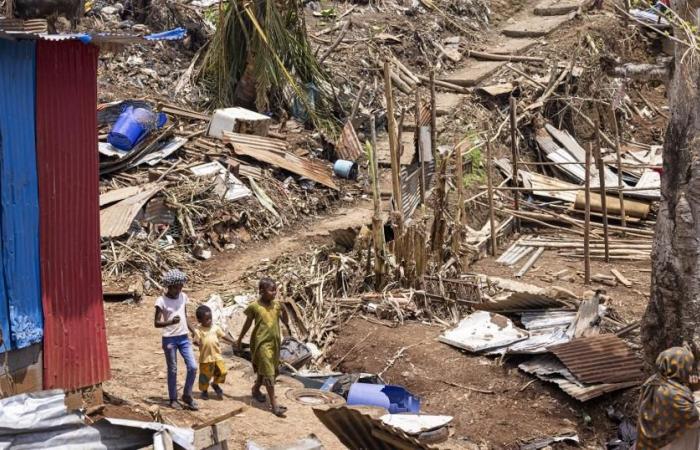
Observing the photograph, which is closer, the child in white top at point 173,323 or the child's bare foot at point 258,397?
the child in white top at point 173,323

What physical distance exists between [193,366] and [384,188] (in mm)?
8411

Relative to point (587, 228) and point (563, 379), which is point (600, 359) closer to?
point (563, 379)

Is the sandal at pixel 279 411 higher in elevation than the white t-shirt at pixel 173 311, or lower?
lower

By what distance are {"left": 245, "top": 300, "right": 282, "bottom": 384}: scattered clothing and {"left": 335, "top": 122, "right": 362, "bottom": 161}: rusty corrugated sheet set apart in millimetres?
8407

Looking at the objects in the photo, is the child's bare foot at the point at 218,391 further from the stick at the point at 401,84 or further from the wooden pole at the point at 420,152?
the stick at the point at 401,84

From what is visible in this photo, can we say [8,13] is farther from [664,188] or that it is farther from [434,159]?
[434,159]

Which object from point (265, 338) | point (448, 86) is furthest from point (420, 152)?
point (265, 338)

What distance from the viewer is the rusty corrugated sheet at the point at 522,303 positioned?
440 inches

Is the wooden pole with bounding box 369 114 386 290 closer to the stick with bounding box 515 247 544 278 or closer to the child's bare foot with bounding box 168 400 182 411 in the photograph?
the stick with bounding box 515 247 544 278

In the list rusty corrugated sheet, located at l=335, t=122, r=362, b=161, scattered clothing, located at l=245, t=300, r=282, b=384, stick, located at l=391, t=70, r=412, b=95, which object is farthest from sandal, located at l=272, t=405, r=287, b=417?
stick, located at l=391, t=70, r=412, b=95

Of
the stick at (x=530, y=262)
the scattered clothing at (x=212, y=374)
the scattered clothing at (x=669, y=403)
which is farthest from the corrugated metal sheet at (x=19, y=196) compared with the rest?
the stick at (x=530, y=262)

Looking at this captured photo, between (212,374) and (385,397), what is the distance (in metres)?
1.68

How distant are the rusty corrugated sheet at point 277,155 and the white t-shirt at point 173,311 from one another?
737 centimetres

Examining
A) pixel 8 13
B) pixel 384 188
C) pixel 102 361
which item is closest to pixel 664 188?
pixel 102 361
